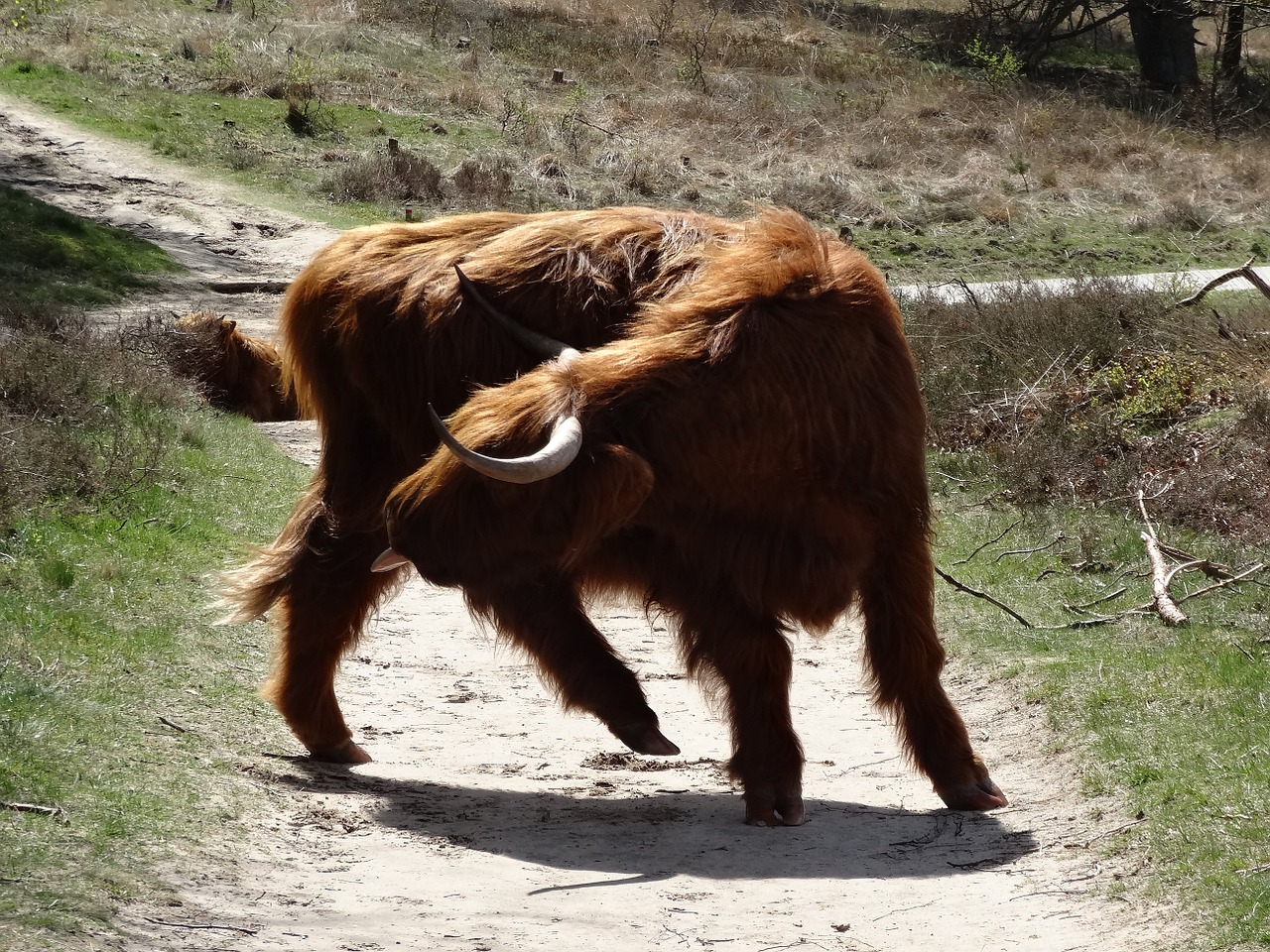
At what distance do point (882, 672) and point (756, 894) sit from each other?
45.8 inches

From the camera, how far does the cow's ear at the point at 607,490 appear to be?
4688 millimetres

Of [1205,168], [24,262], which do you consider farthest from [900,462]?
[1205,168]

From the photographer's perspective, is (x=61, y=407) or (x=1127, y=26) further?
(x=1127, y=26)

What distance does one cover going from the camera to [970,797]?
5.38 m

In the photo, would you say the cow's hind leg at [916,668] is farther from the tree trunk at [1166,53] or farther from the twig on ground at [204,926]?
the tree trunk at [1166,53]

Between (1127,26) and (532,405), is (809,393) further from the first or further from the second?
(1127,26)

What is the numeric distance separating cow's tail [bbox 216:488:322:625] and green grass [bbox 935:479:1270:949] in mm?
3108

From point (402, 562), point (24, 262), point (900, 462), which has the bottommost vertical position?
point (24, 262)

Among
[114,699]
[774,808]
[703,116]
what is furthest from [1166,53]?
[114,699]

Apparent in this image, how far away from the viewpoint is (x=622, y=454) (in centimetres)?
470

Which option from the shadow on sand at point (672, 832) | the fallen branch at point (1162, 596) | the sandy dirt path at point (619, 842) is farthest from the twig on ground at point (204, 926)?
the fallen branch at point (1162, 596)

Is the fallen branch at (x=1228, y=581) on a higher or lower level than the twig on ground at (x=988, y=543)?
higher

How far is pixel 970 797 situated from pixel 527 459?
220 centimetres

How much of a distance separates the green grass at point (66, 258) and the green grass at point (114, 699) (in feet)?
23.9
